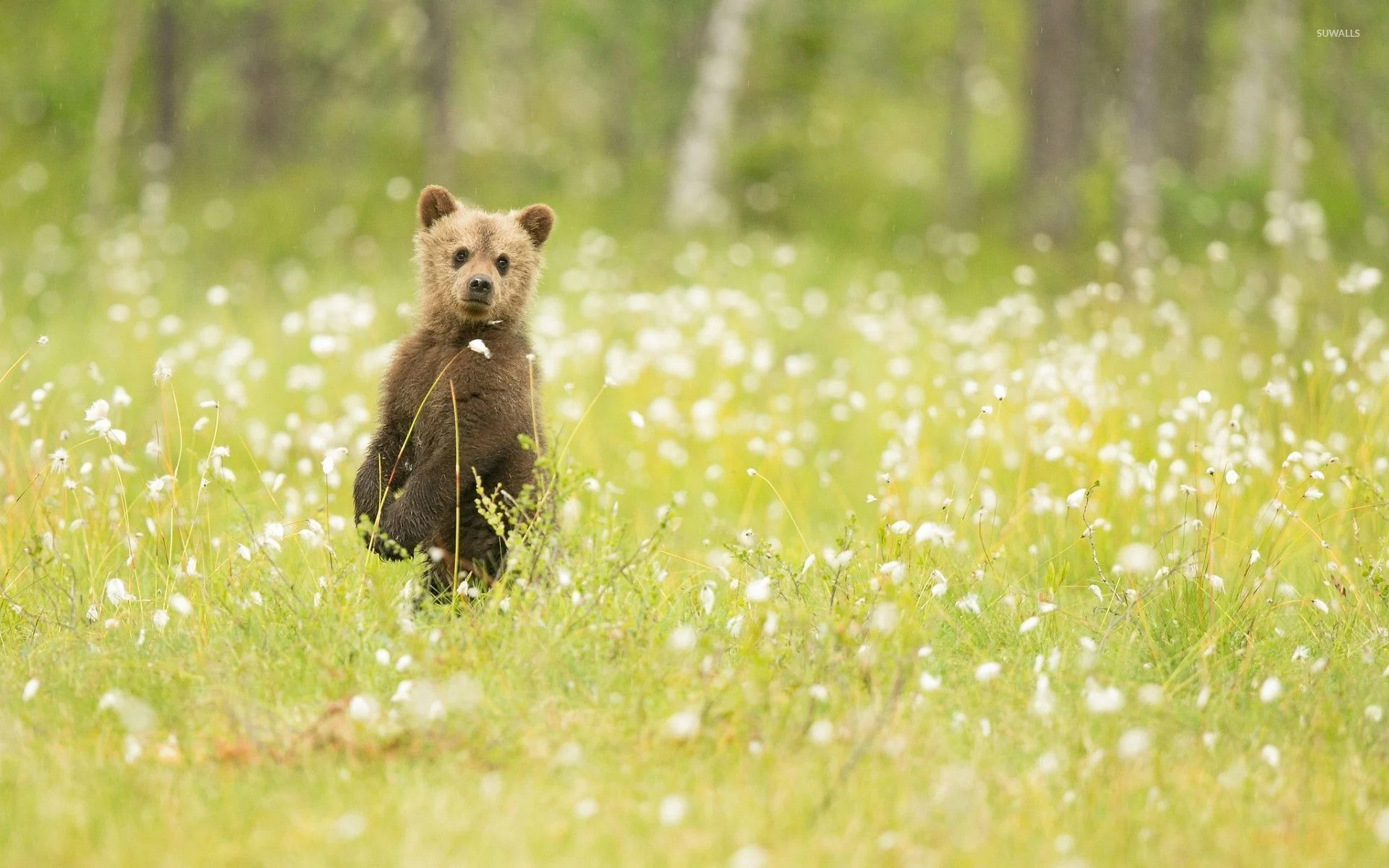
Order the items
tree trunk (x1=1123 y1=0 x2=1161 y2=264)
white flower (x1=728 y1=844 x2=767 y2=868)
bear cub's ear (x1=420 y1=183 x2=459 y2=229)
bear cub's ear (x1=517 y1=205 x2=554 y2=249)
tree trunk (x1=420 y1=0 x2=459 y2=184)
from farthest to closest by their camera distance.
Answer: tree trunk (x1=420 y1=0 x2=459 y2=184) < tree trunk (x1=1123 y1=0 x2=1161 y2=264) < bear cub's ear (x1=517 y1=205 x2=554 y2=249) < bear cub's ear (x1=420 y1=183 x2=459 y2=229) < white flower (x1=728 y1=844 x2=767 y2=868)

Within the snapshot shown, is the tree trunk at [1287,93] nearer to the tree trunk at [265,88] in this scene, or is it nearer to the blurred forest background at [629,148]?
the blurred forest background at [629,148]

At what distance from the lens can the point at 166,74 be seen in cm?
1781

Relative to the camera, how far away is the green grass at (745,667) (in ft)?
11.6

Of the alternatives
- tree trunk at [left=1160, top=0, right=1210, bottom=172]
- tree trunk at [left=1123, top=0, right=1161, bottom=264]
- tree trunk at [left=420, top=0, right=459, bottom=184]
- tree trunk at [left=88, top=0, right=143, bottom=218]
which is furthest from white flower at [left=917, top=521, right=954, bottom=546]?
tree trunk at [left=1160, top=0, right=1210, bottom=172]

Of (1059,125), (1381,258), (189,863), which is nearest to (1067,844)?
(189,863)

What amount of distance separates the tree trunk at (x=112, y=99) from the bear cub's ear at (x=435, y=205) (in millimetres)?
10123

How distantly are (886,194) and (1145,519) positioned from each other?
479 inches

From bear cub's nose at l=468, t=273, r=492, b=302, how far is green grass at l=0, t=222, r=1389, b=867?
2.82 ft

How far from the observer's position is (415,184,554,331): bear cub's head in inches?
210

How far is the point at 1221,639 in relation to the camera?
4844mm

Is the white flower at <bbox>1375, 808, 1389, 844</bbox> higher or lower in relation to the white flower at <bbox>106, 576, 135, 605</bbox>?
lower

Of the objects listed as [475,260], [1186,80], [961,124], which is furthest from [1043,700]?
[1186,80]

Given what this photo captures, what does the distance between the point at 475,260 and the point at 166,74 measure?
46.8ft

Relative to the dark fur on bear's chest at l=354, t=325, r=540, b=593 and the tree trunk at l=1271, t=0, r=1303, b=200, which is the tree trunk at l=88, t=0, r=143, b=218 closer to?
the dark fur on bear's chest at l=354, t=325, r=540, b=593
